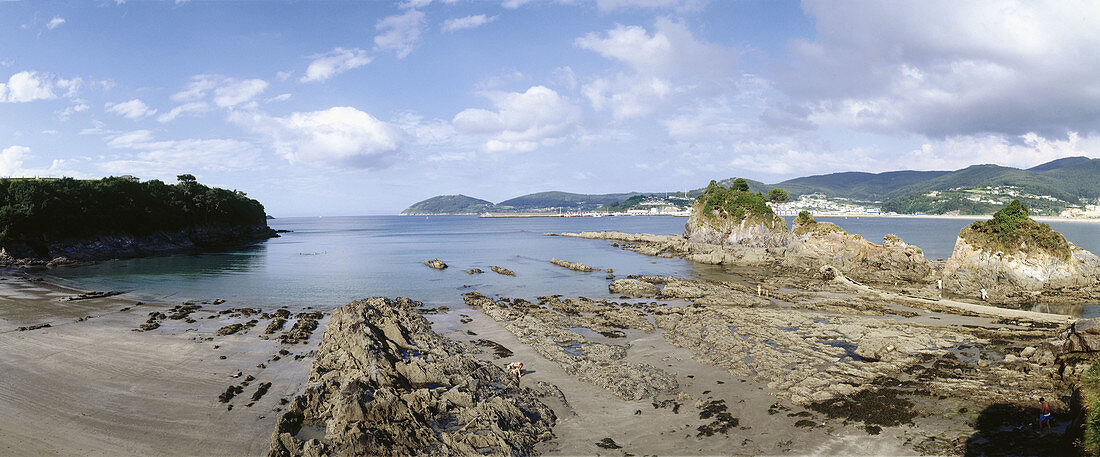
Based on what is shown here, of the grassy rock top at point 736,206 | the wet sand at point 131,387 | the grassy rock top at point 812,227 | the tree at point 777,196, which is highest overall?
the tree at point 777,196

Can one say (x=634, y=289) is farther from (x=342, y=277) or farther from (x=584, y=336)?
(x=342, y=277)

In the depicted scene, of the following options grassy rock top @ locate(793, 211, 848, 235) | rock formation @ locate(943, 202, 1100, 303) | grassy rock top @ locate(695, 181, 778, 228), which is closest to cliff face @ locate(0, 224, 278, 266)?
grassy rock top @ locate(695, 181, 778, 228)

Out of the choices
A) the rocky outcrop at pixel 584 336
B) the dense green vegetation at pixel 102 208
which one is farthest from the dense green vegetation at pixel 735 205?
the dense green vegetation at pixel 102 208

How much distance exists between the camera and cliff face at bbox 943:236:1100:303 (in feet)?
123

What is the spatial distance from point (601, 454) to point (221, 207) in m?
116

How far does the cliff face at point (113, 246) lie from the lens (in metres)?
54.4

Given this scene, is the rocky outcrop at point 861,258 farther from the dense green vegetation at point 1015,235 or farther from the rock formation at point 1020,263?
the dense green vegetation at point 1015,235

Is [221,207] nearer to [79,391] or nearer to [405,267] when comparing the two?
[405,267]

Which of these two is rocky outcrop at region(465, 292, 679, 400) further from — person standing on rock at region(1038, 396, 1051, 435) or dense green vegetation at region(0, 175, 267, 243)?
dense green vegetation at region(0, 175, 267, 243)

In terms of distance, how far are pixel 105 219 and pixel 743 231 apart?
321ft

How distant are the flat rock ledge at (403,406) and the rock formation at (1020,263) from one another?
139ft

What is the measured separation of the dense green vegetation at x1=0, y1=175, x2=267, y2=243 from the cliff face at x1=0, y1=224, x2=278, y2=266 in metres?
0.91

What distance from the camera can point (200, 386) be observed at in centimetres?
1728

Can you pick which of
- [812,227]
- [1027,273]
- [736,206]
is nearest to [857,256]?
[812,227]
